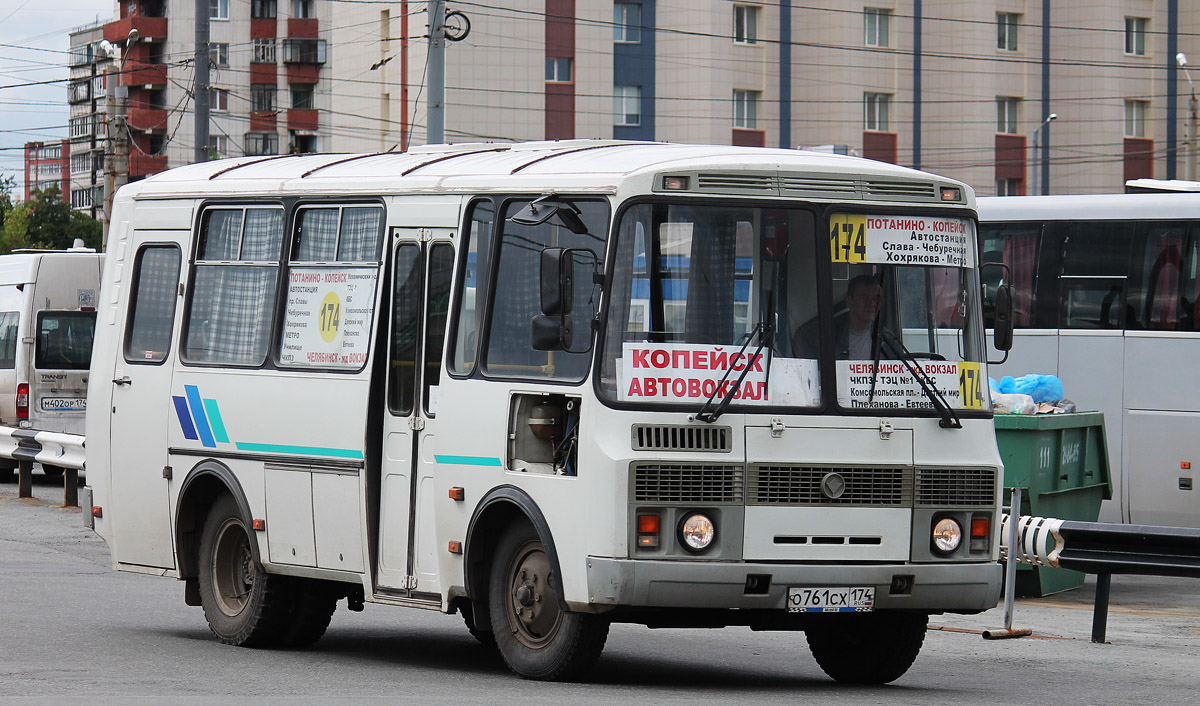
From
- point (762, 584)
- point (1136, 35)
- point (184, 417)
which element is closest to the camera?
point (762, 584)

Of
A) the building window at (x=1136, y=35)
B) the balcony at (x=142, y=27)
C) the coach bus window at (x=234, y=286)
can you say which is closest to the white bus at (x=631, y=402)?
the coach bus window at (x=234, y=286)

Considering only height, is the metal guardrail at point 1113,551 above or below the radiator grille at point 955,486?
below

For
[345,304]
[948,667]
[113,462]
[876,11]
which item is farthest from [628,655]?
[876,11]

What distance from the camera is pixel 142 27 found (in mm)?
80500

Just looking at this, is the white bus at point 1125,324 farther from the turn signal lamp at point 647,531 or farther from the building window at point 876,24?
the building window at point 876,24

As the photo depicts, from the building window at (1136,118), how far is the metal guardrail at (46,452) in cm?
4990

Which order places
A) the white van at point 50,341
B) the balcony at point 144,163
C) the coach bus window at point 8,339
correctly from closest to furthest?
1. the white van at point 50,341
2. the coach bus window at point 8,339
3. the balcony at point 144,163

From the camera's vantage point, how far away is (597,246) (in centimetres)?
973

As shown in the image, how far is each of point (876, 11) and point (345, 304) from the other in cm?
5511

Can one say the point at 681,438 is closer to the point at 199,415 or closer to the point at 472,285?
the point at 472,285

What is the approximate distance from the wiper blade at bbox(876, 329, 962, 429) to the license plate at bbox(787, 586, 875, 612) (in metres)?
0.94

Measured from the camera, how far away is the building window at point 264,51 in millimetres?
84188

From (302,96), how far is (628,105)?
87.6 feet

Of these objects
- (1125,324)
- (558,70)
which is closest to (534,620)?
(1125,324)
